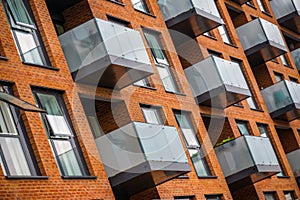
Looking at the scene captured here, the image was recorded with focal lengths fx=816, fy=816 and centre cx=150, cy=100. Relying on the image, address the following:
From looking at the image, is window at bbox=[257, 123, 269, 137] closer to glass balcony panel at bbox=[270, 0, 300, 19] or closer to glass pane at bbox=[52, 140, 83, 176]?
glass balcony panel at bbox=[270, 0, 300, 19]

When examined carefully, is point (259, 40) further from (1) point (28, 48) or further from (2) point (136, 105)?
(1) point (28, 48)

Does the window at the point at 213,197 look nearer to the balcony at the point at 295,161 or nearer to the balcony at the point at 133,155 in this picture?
the balcony at the point at 133,155

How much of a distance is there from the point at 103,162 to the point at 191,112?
684 centimetres

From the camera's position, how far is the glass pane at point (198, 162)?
1047 inches

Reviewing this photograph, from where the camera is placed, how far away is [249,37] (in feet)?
118

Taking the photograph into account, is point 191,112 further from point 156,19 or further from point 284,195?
point 284,195

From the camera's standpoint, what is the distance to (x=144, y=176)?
21734 millimetres

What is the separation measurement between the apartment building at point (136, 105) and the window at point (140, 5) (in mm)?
75

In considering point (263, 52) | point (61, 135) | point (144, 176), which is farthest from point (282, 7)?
point (61, 135)

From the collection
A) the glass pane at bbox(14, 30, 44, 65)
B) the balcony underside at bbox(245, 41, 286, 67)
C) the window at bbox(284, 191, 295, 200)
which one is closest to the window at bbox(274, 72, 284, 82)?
the balcony underside at bbox(245, 41, 286, 67)

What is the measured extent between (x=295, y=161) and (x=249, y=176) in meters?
6.65

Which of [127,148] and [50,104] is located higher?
[50,104]

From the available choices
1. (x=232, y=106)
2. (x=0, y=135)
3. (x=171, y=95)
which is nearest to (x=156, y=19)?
(x=171, y=95)

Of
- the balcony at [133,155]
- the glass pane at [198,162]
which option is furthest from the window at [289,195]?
the balcony at [133,155]
